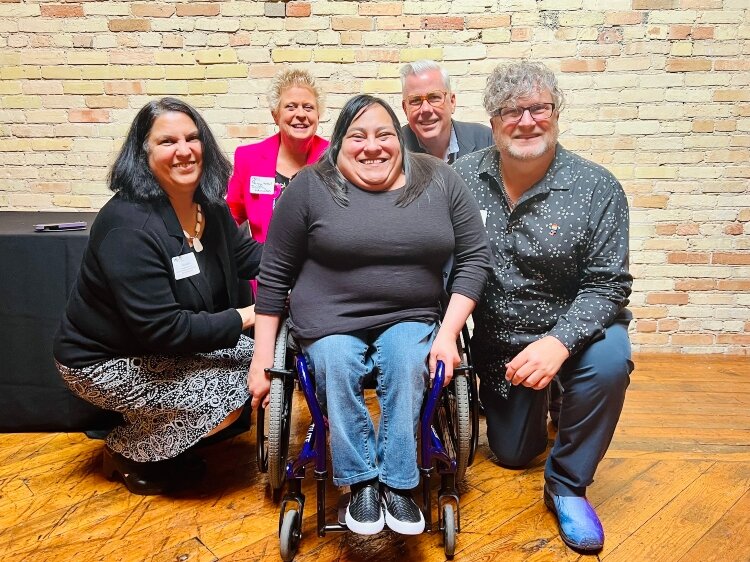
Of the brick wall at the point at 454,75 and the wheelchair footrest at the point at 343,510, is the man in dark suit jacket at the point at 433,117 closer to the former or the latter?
the brick wall at the point at 454,75

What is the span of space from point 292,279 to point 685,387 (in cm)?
200

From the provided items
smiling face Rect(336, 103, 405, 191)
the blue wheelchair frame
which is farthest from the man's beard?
the blue wheelchair frame

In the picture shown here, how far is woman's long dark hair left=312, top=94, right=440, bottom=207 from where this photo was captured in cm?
166

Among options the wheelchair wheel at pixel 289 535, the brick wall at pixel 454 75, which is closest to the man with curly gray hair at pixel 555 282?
the wheelchair wheel at pixel 289 535

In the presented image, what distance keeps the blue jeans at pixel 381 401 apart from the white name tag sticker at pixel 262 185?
3.38 feet

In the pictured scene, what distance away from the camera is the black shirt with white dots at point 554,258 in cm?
170

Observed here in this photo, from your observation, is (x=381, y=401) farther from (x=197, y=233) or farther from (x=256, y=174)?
(x=256, y=174)

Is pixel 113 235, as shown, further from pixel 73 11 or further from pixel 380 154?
pixel 73 11

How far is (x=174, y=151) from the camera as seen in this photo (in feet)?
5.71

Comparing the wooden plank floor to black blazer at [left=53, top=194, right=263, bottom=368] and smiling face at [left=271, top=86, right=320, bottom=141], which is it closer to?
black blazer at [left=53, top=194, right=263, bottom=368]

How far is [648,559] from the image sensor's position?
5.20 feet

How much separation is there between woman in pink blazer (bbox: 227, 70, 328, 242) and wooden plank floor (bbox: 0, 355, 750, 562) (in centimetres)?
92

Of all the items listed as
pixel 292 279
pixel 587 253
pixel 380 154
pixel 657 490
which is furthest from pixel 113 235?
pixel 657 490

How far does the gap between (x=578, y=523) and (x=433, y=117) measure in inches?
60.0
